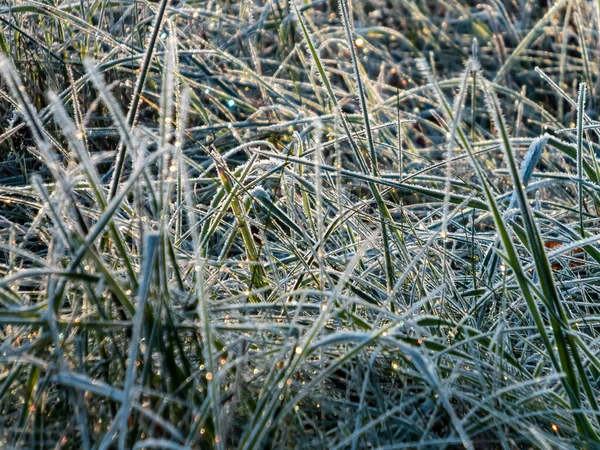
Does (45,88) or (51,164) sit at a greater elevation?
(51,164)

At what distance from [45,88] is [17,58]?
0.35 feet

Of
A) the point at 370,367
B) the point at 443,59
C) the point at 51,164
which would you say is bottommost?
the point at 443,59

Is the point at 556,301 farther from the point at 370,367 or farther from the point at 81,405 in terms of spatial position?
the point at 81,405

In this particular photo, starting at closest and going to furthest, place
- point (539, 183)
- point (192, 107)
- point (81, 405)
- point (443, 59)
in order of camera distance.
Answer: point (81, 405)
point (539, 183)
point (192, 107)
point (443, 59)

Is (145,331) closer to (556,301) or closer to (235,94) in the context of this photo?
(556,301)

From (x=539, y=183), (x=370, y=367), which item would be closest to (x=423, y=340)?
(x=370, y=367)

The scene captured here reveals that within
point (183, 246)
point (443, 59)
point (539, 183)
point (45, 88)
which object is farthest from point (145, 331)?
point (443, 59)

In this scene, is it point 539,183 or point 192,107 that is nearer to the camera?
point 539,183

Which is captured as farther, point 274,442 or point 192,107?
point 192,107

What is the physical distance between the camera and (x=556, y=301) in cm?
98

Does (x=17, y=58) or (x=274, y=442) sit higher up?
(x=17, y=58)

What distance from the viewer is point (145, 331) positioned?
979 millimetres

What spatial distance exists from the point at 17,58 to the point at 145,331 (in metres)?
1.38

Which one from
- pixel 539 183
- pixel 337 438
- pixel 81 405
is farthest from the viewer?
pixel 539 183
